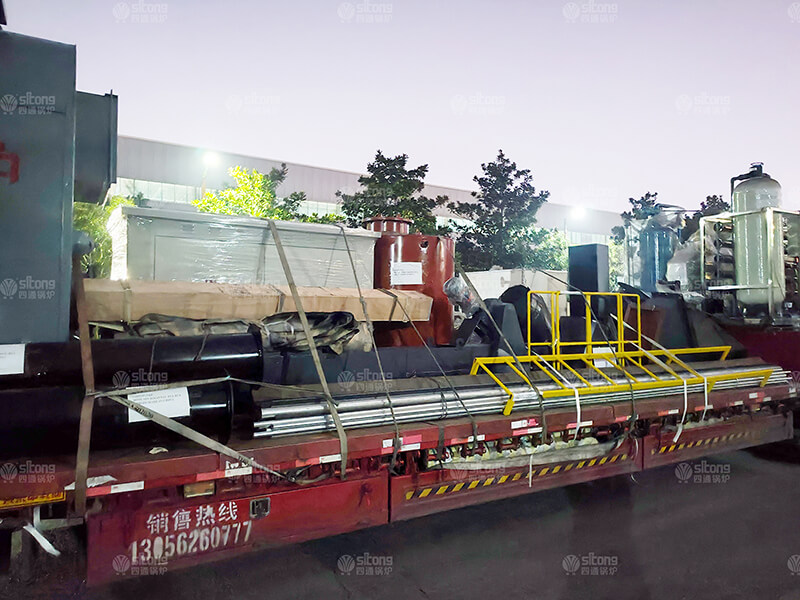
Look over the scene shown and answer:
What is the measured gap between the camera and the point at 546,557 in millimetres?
4023

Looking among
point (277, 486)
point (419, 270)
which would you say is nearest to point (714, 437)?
point (419, 270)

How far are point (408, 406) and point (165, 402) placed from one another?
1.59 meters

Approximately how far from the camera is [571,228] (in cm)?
4912

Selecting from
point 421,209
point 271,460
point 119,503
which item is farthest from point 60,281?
point 421,209

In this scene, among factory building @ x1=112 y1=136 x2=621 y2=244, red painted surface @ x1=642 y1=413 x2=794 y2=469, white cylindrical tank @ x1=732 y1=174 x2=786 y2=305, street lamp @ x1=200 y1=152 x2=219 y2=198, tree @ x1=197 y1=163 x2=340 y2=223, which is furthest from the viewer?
street lamp @ x1=200 y1=152 x2=219 y2=198

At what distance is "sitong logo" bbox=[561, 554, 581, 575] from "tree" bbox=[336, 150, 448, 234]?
1430cm

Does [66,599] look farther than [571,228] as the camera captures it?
No

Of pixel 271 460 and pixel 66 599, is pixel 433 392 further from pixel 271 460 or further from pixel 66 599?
pixel 66 599

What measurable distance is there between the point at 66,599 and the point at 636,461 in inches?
179

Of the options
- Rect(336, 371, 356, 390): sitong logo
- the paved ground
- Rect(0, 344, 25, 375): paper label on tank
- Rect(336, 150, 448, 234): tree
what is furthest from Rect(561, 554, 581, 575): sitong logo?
Rect(336, 150, 448, 234): tree

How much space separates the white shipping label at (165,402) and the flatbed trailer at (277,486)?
0.20 meters

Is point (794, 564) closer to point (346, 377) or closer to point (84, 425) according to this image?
point (346, 377)

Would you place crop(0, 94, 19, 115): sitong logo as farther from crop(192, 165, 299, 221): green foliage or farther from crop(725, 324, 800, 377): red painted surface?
crop(192, 165, 299, 221): green foliage

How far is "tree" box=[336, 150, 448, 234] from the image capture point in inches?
704
